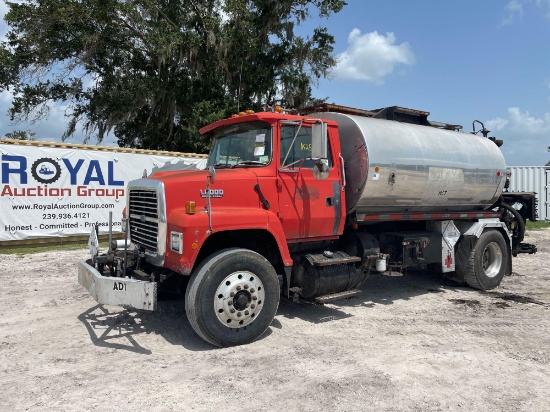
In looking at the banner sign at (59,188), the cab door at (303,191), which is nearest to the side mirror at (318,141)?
the cab door at (303,191)

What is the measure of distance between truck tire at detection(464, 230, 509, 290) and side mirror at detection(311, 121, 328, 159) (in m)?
4.29

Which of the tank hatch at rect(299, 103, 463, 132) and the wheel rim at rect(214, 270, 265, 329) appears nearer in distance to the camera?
the wheel rim at rect(214, 270, 265, 329)

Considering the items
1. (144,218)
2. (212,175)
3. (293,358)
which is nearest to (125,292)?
(144,218)

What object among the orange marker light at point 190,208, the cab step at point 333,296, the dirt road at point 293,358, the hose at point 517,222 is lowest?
the dirt road at point 293,358

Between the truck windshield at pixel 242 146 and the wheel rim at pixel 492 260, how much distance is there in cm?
535

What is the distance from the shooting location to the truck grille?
17.3 ft

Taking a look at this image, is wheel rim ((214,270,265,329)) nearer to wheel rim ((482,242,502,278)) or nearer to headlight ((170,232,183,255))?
headlight ((170,232,183,255))

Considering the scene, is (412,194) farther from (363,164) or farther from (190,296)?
(190,296)

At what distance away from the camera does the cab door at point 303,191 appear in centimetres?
580

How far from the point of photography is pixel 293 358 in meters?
4.76

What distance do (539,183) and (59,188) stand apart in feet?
72.3

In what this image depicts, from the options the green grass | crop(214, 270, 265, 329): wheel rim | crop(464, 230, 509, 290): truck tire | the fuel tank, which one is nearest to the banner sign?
the fuel tank

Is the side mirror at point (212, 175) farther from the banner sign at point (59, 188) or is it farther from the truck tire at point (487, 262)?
the banner sign at point (59, 188)

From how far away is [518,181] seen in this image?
23125 mm
